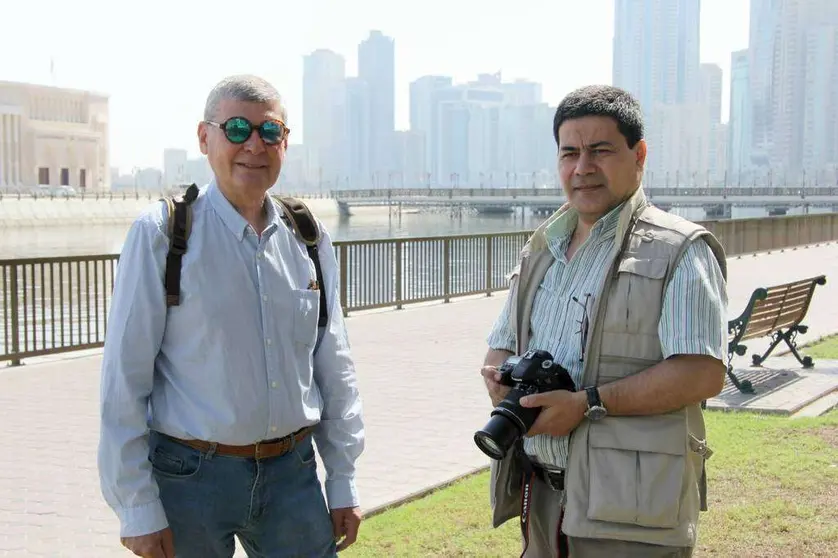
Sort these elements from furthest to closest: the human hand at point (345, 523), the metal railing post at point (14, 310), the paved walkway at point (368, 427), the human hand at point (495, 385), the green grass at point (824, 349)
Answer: the green grass at point (824, 349)
the metal railing post at point (14, 310)
the paved walkway at point (368, 427)
the human hand at point (345, 523)
the human hand at point (495, 385)

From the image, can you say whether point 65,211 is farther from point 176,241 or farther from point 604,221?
point 604,221

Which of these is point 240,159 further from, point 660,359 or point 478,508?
point 478,508

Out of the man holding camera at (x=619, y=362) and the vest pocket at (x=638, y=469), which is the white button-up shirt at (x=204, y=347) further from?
the vest pocket at (x=638, y=469)

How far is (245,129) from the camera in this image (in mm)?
2986

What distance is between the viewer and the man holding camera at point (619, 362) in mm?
2723

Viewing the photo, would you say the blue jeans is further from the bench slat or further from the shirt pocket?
the bench slat

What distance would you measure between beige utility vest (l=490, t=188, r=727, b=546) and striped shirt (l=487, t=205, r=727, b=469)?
1.7 inches

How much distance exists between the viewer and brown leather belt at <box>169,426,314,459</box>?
2.88 metres

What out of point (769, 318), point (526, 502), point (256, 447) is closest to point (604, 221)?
point (526, 502)

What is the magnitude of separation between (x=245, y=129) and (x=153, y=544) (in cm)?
118

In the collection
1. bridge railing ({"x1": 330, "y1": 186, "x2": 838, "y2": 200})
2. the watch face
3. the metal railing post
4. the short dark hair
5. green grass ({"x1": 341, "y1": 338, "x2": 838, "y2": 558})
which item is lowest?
green grass ({"x1": 341, "y1": 338, "x2": 838, "y2": 558})

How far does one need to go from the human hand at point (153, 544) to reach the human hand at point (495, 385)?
0.97 m

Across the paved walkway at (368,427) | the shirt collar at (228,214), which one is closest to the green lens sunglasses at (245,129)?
the shirt collar at (228,214)

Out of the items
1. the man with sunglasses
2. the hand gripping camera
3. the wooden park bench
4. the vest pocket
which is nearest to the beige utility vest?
the vest pocket
